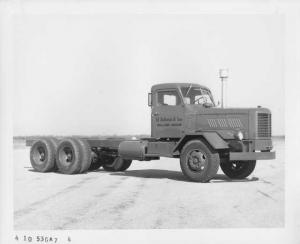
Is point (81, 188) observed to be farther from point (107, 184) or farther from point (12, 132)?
point (12, 132)

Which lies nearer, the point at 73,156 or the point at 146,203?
the point at 146,203

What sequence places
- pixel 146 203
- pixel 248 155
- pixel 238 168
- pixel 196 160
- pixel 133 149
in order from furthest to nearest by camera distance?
pixel 133 149, pixel 238 168, pixel 196 160, pixel 248 155, pixel 146 203

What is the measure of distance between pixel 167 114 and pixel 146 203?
407 centimetres

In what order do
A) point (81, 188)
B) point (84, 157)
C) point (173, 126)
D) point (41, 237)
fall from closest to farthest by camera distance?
point (41, 237)
point (81, 188)
point (173, 126)
point (84, 157)

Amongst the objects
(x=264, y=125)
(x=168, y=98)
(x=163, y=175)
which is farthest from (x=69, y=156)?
(x=264, y=125)

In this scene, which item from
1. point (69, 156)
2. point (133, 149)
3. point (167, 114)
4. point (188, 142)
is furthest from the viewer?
point (69, 156)

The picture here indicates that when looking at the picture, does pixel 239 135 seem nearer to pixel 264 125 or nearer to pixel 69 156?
pixel 264 125

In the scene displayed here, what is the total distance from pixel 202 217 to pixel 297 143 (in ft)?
8.91

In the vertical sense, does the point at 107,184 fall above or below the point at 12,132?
below

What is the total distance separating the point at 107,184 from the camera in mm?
13461

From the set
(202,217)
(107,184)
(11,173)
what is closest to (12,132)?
(11,173)

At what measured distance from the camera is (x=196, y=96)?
14.5 meters

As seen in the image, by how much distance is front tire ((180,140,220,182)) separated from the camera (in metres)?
12.9

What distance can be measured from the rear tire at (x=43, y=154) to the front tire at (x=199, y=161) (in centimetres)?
456
